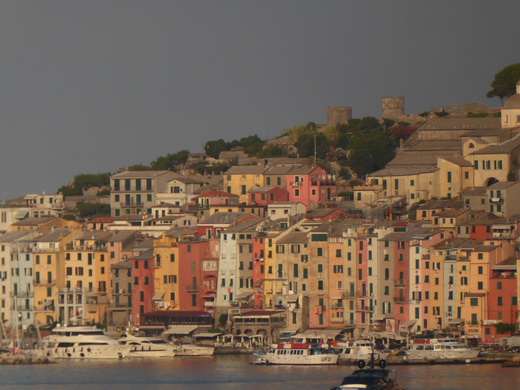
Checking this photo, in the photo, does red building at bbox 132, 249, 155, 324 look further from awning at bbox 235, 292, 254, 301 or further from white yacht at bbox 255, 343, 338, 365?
white yacht at bbox 255, 343, 338, 365

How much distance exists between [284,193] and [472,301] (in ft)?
76.1

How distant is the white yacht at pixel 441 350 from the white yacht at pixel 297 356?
3.95 metres

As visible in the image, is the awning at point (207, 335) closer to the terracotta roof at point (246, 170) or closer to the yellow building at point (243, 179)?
the yellow building at point (243, 179)

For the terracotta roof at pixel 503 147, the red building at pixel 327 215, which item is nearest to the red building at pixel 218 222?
the red building at pixel 327 215

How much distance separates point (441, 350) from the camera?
96.5 metres

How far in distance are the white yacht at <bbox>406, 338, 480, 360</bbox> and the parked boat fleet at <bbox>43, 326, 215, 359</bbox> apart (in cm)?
1168

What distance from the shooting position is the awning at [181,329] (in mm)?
106312

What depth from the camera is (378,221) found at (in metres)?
107

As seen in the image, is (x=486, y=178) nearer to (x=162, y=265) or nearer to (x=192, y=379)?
(x=162, y=265)

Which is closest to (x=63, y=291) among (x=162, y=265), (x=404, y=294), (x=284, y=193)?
(x=162, y=265)

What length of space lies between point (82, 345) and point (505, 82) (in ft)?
122

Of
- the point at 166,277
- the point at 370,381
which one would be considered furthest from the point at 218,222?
the point at 370,381

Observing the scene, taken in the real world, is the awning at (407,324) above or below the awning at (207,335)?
above

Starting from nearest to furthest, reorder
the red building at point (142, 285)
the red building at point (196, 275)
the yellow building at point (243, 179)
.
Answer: the red building at point (196, 275) → the red building at point (142, 285) → the yellow building at point (243, 179)
